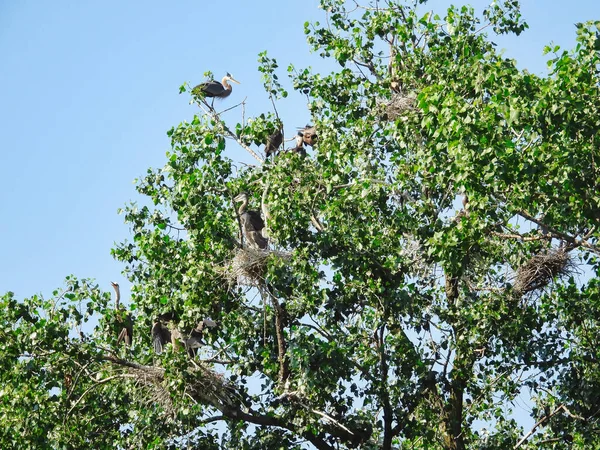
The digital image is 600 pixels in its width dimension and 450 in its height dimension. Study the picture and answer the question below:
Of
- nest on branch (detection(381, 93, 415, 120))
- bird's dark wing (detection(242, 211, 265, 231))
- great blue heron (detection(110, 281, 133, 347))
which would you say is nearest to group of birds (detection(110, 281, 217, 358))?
great blue heron (detection(110, 281, 133, 347))

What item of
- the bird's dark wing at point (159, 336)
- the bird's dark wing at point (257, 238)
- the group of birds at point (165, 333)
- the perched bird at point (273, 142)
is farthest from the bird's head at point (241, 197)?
the bird's dark wing at point (159, 336)

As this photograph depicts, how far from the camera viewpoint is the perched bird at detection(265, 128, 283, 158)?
14.0 metres

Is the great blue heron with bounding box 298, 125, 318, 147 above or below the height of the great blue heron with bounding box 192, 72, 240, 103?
below

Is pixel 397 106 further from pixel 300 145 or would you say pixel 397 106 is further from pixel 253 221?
Result: pixel 253 221

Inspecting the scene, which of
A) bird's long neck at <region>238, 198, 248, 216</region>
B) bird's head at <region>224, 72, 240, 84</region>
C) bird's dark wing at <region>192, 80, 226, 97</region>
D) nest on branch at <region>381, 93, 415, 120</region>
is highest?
bird's head at <region>224, 72, 240, 84</region>

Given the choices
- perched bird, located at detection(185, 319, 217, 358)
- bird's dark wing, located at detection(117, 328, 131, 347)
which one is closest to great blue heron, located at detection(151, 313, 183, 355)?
perched bird, located at detection(185, 319, 217, 358)

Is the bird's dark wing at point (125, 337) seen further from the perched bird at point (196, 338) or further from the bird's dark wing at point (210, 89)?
the bird's dark wing at point (210, 89)

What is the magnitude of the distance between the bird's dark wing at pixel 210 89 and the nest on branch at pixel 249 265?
331 centimetres

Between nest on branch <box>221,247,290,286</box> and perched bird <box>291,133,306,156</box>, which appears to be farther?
perched bird <box>291,133,306,156</box>

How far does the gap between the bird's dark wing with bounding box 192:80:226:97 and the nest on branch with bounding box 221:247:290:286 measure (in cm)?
331

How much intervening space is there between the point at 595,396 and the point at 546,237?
2.40 metres

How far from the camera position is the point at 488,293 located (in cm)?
1309

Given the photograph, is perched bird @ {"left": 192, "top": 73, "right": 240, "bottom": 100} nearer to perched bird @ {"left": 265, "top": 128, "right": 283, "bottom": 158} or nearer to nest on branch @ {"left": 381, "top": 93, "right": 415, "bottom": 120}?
perched bird @ {"left": 265, "top": 128, "right": 283, "bottom": 158}

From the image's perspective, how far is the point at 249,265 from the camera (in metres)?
11.7
